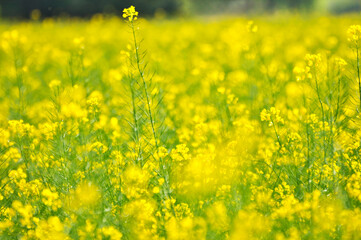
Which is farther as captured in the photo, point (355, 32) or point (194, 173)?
point (355, 32)

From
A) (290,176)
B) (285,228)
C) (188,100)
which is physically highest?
(188,100)

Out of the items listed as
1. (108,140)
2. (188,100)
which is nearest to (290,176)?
(108,140)

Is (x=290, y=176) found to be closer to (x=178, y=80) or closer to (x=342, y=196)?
(x=342, y=196)

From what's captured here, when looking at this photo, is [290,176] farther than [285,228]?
Yes

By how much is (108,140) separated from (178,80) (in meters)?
2.18

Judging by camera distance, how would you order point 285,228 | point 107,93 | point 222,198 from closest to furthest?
1. point 285,228
2. point 222,198
3. point 107,93

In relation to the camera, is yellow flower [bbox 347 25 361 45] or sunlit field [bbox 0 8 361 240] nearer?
sunlit field [bbox 0 8 361 240]

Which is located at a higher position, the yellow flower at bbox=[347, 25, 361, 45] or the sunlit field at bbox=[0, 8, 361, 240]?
the yellow flower at bbox=[347, 25, 361, 45]

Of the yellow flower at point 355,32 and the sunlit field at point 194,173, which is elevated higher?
the yellow flower at point 355,32

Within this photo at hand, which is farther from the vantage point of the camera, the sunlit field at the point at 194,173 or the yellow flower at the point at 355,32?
the yellow flower at the point at 355,32

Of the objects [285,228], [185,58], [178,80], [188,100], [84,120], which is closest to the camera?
[285,228]

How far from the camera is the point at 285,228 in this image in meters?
1.94

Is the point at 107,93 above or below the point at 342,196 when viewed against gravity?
above

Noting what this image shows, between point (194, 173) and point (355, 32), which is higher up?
point (355, 32)
